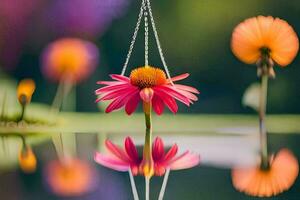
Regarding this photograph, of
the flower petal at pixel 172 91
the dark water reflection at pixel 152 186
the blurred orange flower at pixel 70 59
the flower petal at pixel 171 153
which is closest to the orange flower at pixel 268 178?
the dark water reflection at pixel 152 186

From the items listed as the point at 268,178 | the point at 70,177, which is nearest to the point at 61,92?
the point at 70,177

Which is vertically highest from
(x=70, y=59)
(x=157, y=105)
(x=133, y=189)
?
(x=70, y=59)

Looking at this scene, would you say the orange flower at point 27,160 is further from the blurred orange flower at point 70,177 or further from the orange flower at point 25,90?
the orange flower at point 25,90

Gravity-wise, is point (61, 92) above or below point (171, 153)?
above

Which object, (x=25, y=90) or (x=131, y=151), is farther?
(x=25, y=90)

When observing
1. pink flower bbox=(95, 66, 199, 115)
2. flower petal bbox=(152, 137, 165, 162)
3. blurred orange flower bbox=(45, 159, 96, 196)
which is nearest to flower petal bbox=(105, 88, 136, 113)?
pink flower bbox=(95, 66, 199, 115)

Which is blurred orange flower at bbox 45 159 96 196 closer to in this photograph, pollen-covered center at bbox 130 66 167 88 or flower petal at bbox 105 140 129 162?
flower petal at bbox 105 140 129 162

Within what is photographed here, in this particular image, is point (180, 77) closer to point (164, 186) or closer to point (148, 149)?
point (148, 149)
